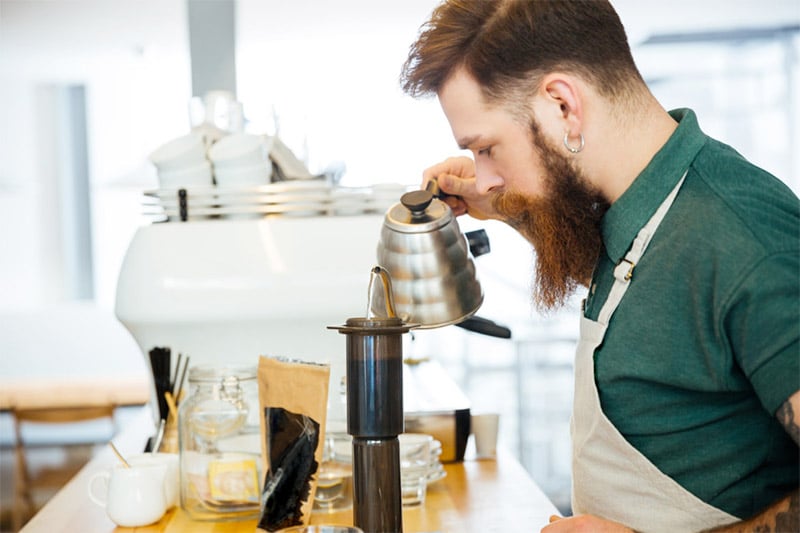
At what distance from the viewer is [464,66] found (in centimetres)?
133

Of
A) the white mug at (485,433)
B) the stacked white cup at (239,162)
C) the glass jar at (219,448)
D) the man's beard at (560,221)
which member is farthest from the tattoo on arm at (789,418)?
the stacked white cup at (239,162)

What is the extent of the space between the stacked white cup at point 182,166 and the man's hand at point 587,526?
1.06 metres

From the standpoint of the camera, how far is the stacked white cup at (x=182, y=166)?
193 cm

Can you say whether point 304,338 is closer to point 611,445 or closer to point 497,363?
point 611,445

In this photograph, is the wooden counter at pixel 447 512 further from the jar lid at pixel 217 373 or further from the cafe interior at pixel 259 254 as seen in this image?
the jar lid at pixel 217 373

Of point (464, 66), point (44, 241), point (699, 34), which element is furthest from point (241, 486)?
point (44, 241)

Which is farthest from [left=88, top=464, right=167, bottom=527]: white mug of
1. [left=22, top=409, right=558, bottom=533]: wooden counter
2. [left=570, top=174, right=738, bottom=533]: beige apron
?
[left=570, top=174, right=738, bottom=533]: beige apron

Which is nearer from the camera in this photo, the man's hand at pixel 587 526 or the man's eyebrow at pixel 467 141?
the man's hand at pixel 587 526

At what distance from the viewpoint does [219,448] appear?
1581 millimetres

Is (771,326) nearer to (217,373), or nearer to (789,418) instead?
(789,418)

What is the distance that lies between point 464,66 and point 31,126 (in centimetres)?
788

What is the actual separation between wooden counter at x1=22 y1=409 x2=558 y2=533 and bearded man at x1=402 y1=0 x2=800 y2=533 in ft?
0.55

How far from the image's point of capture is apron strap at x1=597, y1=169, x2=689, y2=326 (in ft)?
4.00

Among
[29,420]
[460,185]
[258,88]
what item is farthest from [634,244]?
[258,88]
